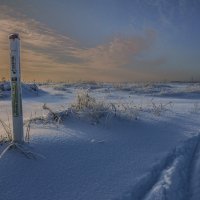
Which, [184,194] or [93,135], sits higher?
[93,135]

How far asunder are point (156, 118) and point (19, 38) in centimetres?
334

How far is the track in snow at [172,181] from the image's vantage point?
10.1ft

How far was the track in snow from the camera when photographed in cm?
308

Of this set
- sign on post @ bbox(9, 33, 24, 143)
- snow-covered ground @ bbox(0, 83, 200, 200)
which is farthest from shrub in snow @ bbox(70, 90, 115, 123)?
sign on post @ bbox(9, 33, 24, 143)

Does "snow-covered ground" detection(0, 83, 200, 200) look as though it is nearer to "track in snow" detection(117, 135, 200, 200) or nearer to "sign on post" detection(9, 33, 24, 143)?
"track in snow" detection(117, 135, 200, 200)

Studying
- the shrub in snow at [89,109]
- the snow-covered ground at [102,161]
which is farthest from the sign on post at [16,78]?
the shrub in snow at [89,109]

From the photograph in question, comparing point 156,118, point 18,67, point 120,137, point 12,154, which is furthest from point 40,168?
point 156,118

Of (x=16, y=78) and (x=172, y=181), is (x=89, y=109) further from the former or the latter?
(x=172, y=181)

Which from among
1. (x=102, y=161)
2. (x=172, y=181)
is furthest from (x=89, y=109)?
(x=172, y=181)

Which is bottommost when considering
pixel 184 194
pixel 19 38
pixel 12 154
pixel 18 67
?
pixel 184 194

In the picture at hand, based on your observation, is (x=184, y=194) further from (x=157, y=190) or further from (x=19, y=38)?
(x=19, y=38)

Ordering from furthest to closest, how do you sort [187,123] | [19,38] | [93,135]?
[187,123] → [93,135] → [19,38]

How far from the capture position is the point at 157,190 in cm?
311

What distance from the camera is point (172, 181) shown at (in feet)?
10.9
